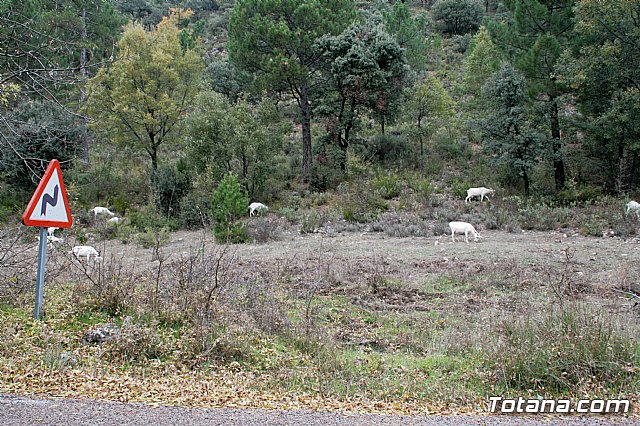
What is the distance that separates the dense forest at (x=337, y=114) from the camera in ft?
65.0

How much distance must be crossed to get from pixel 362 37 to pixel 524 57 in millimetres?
7192

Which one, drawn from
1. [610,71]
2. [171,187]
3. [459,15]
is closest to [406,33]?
[610,71]

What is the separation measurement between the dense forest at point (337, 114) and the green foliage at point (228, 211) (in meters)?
0.09

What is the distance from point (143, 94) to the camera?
75.7 feet

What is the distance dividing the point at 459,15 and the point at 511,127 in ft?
118

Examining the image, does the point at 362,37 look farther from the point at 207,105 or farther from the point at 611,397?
the point at 611,397

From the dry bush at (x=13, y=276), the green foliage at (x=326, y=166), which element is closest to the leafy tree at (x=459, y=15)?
the green foliage at (x=326, y=166)

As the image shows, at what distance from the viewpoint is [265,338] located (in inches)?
236

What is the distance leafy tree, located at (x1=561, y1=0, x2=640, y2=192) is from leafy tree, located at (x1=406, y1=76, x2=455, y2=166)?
684 cm

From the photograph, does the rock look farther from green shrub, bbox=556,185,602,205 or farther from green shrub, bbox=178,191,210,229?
green shrub, bbox=556,185,602,205

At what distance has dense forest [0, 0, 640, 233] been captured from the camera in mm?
19812

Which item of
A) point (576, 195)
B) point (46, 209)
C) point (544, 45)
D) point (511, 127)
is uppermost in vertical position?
point (544, 45)

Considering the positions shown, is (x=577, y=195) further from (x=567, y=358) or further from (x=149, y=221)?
(x=567, y=358)

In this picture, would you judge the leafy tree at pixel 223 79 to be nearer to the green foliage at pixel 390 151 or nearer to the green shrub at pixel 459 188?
the green foliage at pixel 390 151
